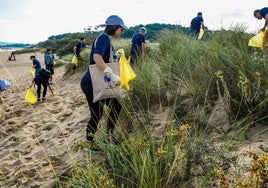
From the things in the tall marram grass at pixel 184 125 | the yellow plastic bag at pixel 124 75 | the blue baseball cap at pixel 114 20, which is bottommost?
the tall marram grass at pixel 184 125

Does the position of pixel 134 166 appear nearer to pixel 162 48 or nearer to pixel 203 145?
pixel 203 145

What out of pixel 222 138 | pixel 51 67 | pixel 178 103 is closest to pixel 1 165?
pixel 178 103

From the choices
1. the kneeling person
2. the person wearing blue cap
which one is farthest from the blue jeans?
the person wearing blue cap

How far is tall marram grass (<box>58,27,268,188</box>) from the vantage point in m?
2.64

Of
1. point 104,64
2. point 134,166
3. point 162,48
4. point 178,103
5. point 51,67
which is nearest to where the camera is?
point 134,166

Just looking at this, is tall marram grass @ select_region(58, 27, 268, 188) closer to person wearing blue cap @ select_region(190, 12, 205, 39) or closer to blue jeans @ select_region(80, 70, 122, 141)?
blue jeans @ select_region(80, 70, 122, 141)

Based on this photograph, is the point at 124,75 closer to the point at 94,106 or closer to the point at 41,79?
the point at 94,106

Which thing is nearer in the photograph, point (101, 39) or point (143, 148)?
point (143, 148)

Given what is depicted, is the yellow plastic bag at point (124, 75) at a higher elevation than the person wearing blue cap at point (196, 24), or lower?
lower

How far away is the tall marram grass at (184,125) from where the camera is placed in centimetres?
264

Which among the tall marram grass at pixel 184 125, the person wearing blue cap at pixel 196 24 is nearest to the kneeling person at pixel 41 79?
the tall marram grass at pixel 184 125

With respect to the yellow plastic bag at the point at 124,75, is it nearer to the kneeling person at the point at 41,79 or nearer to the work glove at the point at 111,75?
the work glove at the point at 111,75

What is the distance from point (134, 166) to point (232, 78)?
1850 mm

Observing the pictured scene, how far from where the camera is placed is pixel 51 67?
13.3 meters
